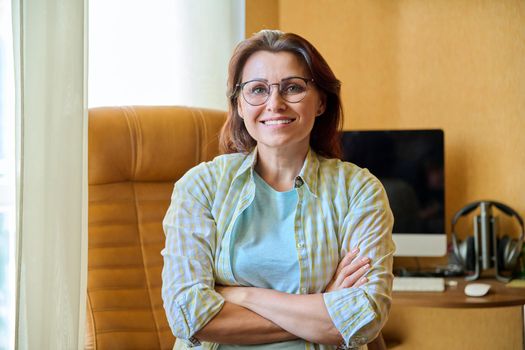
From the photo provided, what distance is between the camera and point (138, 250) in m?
2.11

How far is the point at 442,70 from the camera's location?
3.10 meters

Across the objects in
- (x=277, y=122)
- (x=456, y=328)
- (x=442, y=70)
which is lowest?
(x=456, y=328)

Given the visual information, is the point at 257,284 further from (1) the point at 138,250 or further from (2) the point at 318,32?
(2) the point at 318,32

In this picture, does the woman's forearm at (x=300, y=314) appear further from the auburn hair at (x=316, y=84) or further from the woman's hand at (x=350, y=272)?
the auburn hair at (x=316, y=84)

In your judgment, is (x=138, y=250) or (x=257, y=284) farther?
(x=138, y=250)

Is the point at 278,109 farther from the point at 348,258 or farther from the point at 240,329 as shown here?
the point at 240,329

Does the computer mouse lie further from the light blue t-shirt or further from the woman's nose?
the woman's nose

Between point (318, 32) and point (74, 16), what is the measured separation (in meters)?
1.68

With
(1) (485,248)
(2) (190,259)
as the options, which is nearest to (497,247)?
(1) (485,248)

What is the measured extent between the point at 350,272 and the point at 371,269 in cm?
4

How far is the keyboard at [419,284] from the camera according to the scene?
100 inches

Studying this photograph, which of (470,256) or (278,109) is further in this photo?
(470,256)

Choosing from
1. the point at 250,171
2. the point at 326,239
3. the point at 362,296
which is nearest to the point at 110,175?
the point at 250,171

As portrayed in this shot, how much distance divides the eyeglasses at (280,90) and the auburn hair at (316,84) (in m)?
0.04
